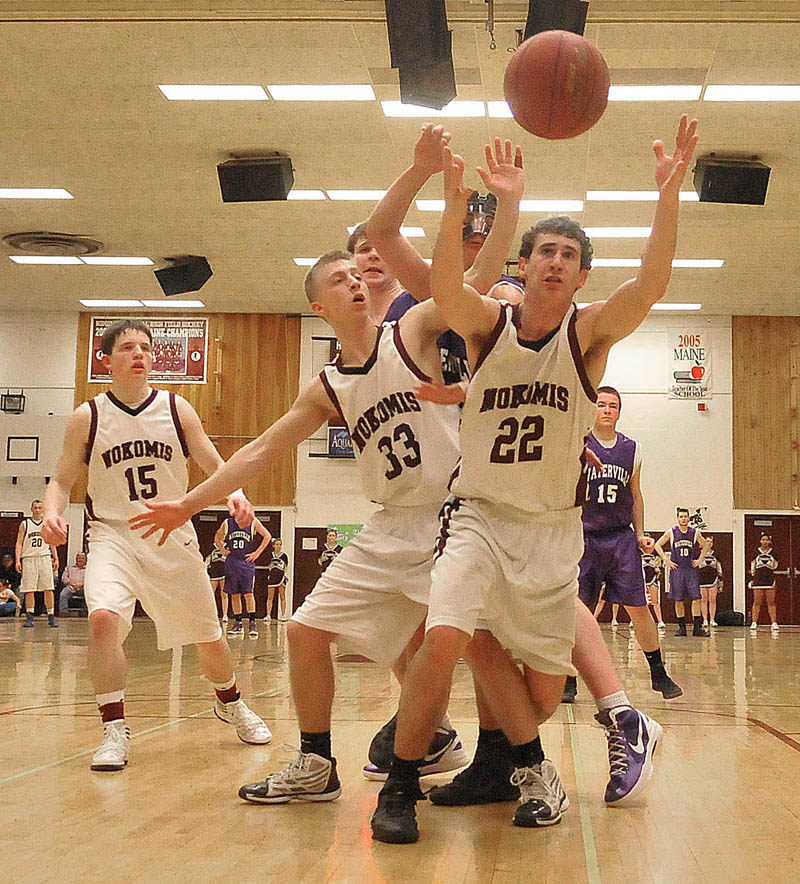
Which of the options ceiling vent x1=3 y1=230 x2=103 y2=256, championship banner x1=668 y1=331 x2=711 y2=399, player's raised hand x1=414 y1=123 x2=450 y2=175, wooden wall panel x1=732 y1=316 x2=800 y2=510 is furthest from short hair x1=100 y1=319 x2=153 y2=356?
wooden wall panel x1=732 y1=316 x2=800 y2=510

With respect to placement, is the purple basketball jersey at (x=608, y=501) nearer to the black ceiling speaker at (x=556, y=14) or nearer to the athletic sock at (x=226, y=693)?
the athletic sock at (x=226, y=693)

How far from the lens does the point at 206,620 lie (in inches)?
200

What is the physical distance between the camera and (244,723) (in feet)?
17.0

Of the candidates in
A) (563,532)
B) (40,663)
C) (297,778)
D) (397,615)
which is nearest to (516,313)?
(563,532)

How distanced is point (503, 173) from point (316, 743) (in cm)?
201

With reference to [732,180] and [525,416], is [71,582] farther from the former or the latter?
[525,416]

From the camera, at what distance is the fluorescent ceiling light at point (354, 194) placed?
14.3 meters

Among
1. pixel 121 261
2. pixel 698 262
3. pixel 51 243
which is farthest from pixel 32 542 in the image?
pixel 698 262

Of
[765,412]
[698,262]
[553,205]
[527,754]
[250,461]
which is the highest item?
[553,205]

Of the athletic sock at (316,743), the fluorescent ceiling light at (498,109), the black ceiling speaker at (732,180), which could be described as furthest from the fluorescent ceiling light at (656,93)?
the athletic sock at (316,743)

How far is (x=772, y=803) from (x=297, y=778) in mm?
1627

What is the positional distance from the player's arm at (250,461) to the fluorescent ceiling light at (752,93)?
820cm

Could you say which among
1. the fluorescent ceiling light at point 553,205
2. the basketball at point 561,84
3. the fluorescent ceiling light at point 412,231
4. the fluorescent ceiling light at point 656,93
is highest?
the fluorescent ceiling light at point 656,93

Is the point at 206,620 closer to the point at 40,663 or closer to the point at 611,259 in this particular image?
the point at 40,663
